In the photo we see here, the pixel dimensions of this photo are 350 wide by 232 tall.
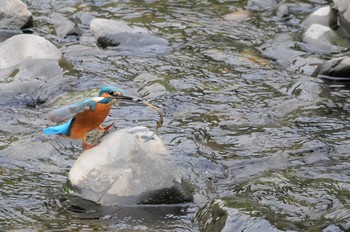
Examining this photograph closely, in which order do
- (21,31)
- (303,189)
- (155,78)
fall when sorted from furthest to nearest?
(21,31) → (155,78) → (303,189)

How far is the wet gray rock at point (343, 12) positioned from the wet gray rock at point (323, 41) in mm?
273

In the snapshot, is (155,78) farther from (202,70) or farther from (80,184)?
(80,184)

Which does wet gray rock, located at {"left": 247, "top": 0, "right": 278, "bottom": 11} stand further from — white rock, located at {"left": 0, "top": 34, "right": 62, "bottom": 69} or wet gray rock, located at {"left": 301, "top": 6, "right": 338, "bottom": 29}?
white rock, located at {"left": 0, "top": 34, "right": 62, "bottom": 69}

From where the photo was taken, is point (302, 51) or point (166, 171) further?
point (302, 51)

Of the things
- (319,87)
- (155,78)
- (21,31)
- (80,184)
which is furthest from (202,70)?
(80,184)

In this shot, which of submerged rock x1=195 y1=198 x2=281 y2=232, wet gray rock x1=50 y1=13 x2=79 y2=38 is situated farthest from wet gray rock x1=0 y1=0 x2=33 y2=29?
submerged rock x1=195 y1=198 x2=281 y2=232

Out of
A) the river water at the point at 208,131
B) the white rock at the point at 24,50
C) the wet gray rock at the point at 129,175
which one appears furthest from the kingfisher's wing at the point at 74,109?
the white rock at the point at 24,50

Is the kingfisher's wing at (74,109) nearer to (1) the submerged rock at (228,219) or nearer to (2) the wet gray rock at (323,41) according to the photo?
(1) the submerged rock at (228,219)

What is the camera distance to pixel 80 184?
5551mm

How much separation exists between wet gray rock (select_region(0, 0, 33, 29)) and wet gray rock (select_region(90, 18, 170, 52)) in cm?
86

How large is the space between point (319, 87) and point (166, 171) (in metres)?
2.84

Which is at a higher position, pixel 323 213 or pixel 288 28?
pixel 323 213

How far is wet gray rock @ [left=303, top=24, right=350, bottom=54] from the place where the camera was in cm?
904

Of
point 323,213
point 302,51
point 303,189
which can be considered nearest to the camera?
point 323,213
